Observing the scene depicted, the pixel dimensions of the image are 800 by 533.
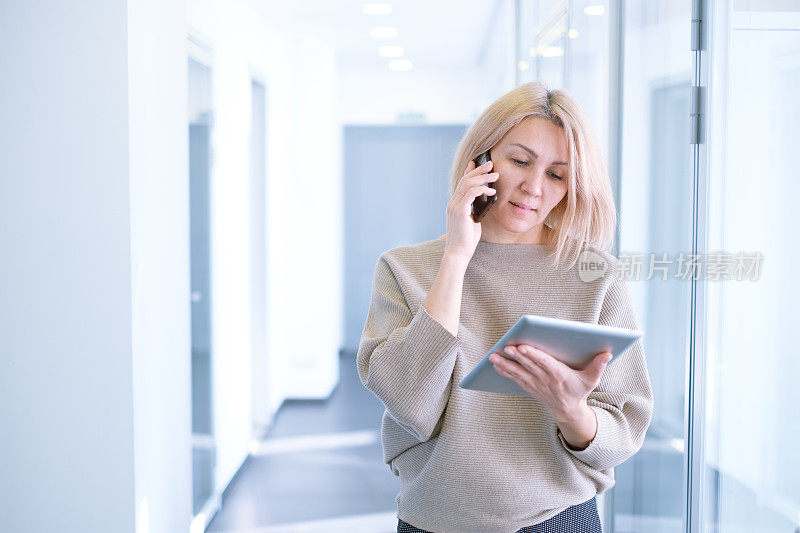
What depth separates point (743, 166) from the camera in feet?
5.69

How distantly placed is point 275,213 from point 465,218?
4.64 metres

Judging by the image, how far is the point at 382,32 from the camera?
601cm

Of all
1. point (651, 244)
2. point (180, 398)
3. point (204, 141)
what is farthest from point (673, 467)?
point (204, 141)

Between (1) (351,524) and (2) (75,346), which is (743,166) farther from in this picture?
(1) (351,524)

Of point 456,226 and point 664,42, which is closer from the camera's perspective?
point 456,226

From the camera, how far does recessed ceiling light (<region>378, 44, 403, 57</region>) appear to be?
670cm

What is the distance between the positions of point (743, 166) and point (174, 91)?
5.89 feet

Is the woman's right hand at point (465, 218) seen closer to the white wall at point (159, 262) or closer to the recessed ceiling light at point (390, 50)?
the white wall at point (159, 262)

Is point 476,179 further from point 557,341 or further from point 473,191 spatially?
point 557,341

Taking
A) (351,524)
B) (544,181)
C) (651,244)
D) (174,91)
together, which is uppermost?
(174,91)

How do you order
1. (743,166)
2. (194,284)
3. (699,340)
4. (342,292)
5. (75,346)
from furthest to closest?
(342,292)
(194,284)
(75,346)
(699,340)
(743,166)

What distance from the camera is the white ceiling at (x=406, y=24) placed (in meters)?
5.02

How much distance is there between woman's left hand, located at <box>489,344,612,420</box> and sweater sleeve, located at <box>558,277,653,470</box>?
12 centimetres

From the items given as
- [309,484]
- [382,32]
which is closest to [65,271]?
[309,484]
